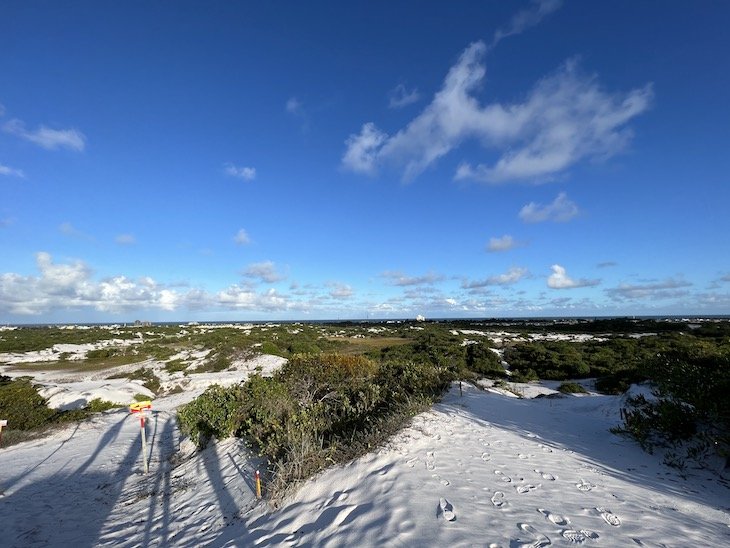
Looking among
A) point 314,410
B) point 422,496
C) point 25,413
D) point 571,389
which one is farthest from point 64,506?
point 571,389

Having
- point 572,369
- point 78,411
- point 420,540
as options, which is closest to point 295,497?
point 420,540

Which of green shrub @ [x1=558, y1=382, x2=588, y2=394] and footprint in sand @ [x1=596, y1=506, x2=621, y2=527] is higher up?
footprint in sand @ [x1=596, y1=506, x2=621, y2=527]

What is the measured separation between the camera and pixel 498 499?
5.61 metres

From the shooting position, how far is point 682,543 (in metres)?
4.51

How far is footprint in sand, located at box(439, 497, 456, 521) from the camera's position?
5094 mm

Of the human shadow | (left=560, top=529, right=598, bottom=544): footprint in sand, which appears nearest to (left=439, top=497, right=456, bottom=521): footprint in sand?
(left=560, top=529, right=598, bottom=544): footprint in sand

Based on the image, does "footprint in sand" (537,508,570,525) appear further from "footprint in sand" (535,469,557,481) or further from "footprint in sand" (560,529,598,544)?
"footprint in sand" (535,469,557,481)

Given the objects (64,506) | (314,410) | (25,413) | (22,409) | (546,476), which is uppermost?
(314,410)

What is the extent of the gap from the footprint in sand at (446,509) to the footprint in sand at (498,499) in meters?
0.66

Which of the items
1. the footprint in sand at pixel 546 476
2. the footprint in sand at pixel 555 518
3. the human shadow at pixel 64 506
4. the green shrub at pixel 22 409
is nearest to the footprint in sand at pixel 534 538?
the footprint in sand at pixel 555 518

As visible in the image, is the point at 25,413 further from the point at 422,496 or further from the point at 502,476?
the point at 502,476

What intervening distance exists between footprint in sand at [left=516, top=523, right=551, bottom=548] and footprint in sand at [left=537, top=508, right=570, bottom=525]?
Result: 1.25 feet

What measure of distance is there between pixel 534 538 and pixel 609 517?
4.42 ft

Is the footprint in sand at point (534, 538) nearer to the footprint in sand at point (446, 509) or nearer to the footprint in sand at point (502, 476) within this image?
the footprint in sand at point (446, 509)
